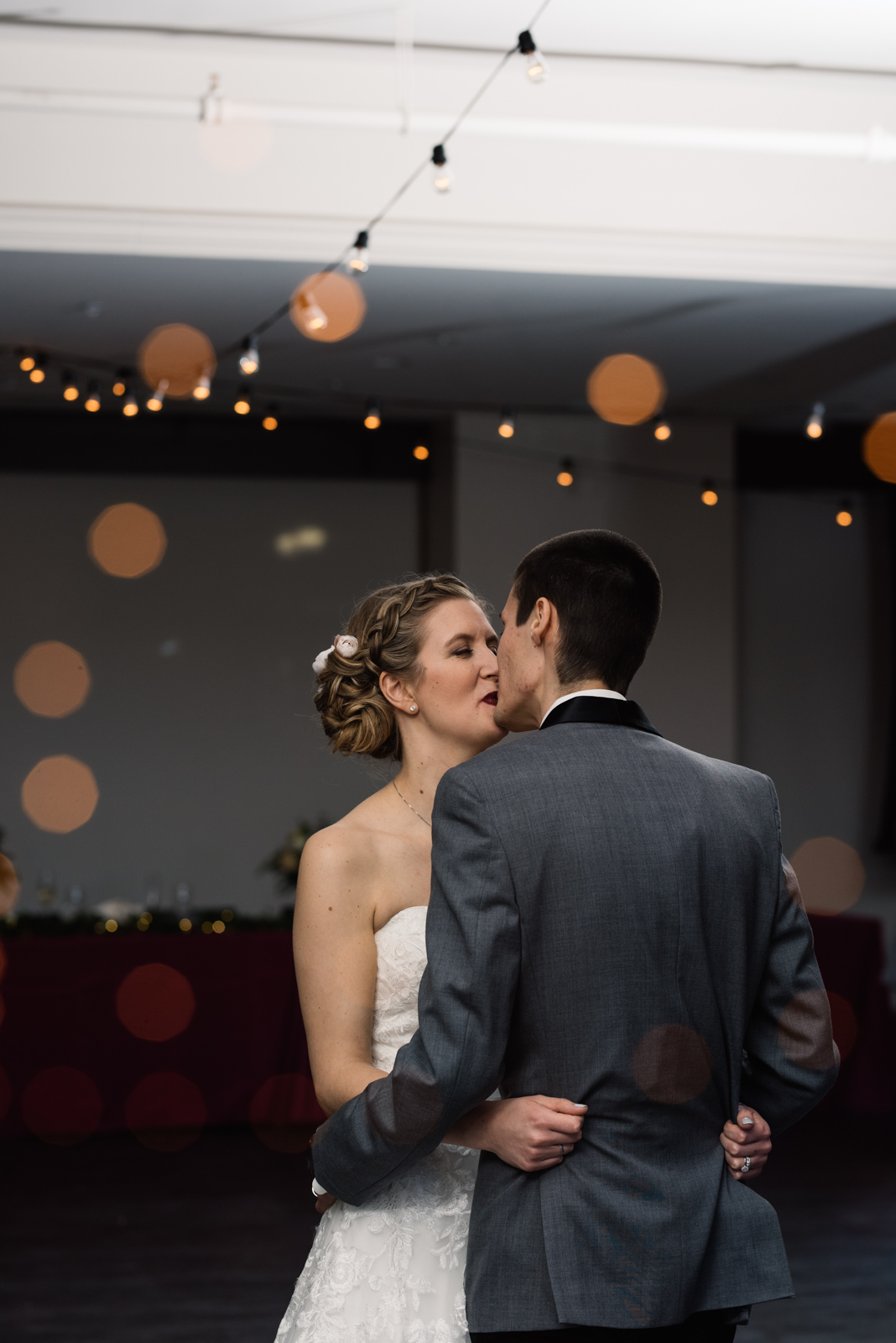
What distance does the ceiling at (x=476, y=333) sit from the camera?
5484 millimetres

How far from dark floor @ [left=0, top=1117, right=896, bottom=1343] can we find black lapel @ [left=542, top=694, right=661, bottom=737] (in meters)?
2.67

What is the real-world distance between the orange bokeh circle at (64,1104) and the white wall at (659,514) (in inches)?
146

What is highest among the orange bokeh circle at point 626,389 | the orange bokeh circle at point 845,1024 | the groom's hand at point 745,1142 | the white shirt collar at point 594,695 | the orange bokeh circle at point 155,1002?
the orange bokeh circle at point 626,389

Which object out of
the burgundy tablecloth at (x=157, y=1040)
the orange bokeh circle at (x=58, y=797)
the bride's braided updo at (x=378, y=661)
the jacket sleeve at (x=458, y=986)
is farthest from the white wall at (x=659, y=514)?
the jacket sleeve at (x=458, y=986)

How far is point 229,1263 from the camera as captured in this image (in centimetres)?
395

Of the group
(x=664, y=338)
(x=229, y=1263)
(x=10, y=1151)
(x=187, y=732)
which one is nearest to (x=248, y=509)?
(x=187, y=732)

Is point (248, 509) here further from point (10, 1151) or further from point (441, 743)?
point (441, 743)

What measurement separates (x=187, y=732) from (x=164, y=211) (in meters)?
3.68

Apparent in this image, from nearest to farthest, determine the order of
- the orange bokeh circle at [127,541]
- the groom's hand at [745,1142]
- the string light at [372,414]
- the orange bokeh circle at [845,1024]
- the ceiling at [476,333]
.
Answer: the groom's hand at [745,1142] < the ceiling at [476,333] < the orange bokeh circle at [845,1024] < the string light at [372,414] < the orange bokeh circle at [127,541]

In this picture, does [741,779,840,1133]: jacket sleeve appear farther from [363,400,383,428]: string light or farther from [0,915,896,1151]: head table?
[363,400,383,428]: string light

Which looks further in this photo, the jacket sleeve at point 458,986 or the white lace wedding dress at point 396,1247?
the white lace wedding dress at point 396,1247

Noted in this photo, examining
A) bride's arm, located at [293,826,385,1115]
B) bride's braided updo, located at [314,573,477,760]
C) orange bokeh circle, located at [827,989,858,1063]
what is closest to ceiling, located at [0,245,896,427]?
orange bokeh circle, located at [827,989,858,1063]

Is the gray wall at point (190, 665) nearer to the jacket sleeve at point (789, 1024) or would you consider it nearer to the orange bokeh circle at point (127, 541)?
the orange bokeh circle at point (127, 541)

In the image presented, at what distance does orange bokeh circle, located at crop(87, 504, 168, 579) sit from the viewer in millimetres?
7906
